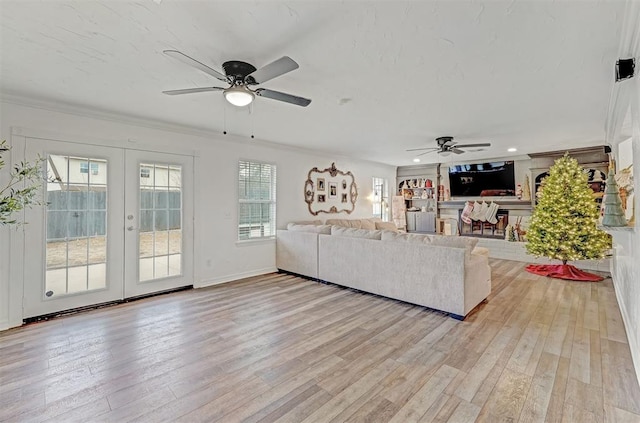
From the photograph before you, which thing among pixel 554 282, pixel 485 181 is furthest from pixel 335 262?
pixel 485 181

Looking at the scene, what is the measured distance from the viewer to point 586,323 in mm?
3174

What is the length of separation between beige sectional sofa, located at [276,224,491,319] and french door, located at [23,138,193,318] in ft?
6.82

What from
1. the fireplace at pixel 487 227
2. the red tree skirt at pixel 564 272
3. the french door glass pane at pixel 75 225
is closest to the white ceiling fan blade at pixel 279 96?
the french door glass pane at pixel 75 225

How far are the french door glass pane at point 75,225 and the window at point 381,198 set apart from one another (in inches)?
245

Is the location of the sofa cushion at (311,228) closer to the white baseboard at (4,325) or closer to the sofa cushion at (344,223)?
the sofa cushion at (344,223)

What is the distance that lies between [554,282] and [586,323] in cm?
188

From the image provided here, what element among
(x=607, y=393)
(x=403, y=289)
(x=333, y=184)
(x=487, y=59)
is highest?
(x=487, y=59)

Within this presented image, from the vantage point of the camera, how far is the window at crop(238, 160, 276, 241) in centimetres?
512

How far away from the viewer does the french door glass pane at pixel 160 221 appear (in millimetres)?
4070

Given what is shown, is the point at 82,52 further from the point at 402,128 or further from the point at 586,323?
the point at 586,323

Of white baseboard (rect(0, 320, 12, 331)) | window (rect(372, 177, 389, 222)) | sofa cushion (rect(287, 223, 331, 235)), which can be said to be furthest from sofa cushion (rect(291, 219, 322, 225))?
white baseboard (rect(0, 320, 12, 331))

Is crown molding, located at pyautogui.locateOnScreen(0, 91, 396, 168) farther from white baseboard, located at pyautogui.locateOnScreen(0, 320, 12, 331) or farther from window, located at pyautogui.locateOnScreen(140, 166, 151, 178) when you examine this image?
white baseboard, located at pyautogui.locateOnScreen(0, 320, 12, 331)

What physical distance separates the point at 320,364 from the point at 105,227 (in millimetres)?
3267

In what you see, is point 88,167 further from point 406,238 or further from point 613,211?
point 613,211
